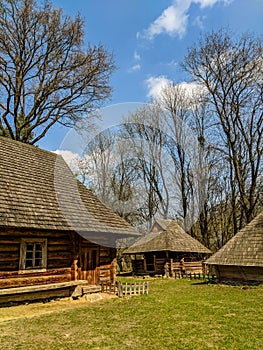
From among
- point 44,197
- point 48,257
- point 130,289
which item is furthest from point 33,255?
point 130,289

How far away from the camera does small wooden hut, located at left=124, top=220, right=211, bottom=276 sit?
23.2m

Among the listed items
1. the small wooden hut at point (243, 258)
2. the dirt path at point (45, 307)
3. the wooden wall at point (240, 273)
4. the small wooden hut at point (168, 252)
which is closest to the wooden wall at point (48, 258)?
the dirt path at point (45, 307)

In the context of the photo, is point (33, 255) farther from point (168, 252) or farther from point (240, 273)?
point (168, 252)

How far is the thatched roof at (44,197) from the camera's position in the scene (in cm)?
1072

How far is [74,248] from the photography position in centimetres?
1236

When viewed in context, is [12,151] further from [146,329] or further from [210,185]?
[210,185]

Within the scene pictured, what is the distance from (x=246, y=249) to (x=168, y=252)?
28.8 feet

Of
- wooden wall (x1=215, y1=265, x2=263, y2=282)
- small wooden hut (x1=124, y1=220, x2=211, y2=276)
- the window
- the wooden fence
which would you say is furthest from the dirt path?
small wooden hut (x1=124, y1=220, x2=211, y2=276)

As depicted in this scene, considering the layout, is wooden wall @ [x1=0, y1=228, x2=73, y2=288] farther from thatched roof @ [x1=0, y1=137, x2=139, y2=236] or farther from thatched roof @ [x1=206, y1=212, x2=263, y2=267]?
thatched roof @ [x1=206, y1=212, x2=263, y2=267]

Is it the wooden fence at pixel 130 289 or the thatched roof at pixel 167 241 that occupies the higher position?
the thatched roof at pixel 167 241

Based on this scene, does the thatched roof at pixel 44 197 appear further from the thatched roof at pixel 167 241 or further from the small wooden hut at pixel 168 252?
the small wooden hut at pixel 168 252

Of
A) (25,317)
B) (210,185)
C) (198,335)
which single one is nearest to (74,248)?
(25,317)

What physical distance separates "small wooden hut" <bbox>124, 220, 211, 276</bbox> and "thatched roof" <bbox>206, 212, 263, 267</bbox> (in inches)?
287

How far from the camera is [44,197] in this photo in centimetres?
1238
